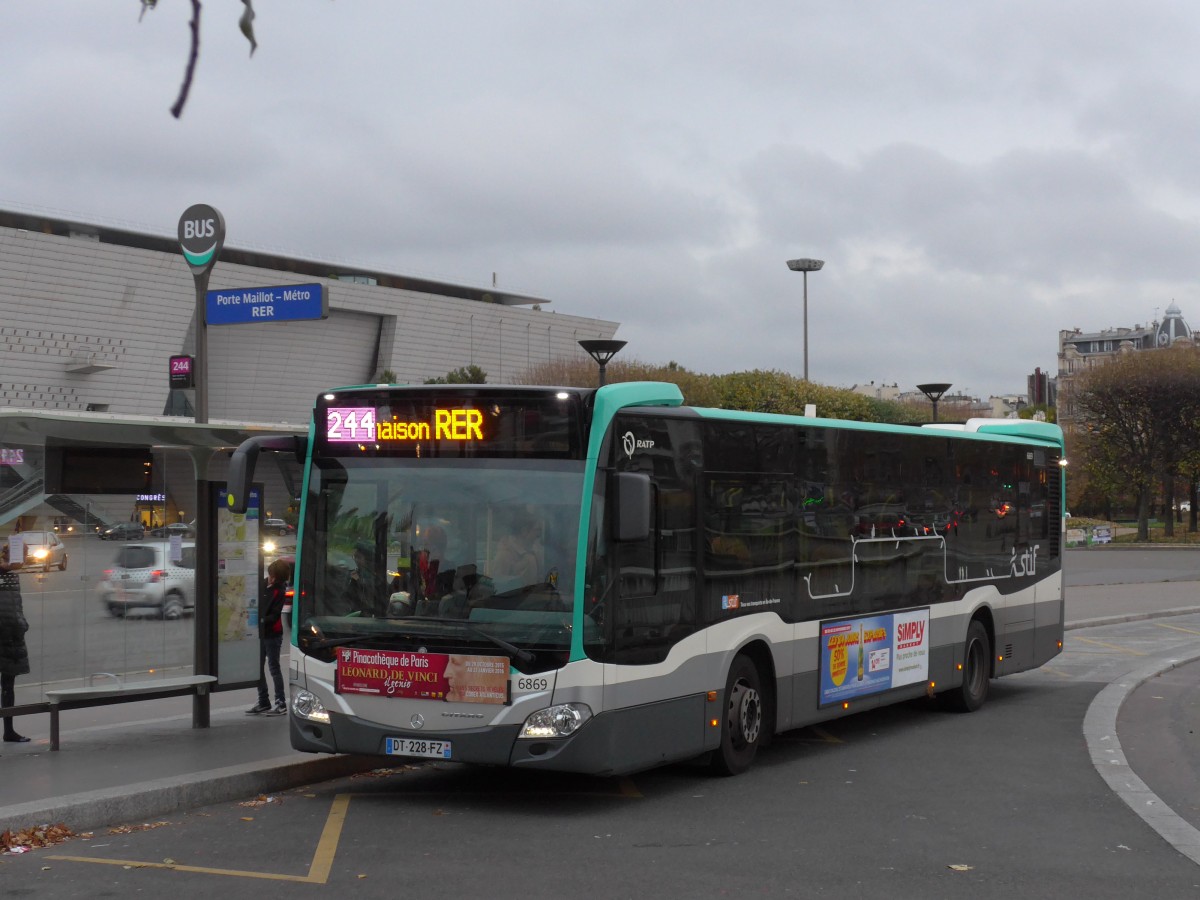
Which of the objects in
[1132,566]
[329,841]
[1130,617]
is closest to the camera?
[329,841]

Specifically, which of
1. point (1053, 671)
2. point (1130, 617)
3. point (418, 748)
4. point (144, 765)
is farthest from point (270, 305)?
point (1130, 617)

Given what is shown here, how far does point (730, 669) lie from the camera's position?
1013cm

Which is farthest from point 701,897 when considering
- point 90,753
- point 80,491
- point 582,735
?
point 80,491

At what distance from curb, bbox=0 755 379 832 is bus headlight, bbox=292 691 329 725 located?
0.51 metres

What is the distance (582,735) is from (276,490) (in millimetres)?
5778

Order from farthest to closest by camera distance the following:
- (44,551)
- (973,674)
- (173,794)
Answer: (973,674) < (44,551) < (173,794)

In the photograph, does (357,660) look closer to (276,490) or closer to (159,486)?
(159,486)

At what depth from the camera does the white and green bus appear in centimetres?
875

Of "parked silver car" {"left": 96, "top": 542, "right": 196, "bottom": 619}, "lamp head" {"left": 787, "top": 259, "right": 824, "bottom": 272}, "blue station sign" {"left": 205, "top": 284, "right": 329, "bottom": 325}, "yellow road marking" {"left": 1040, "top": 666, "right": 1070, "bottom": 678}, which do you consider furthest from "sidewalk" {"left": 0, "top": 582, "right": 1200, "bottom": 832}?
"lamp head" {"left": 787, "top": 259, "right": 824, "bottom": 272}

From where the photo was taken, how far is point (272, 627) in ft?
40.1

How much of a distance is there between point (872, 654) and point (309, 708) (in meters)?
5.17

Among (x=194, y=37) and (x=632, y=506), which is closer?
(x=194, y=37)

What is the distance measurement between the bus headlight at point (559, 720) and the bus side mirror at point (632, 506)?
1090 millimetres

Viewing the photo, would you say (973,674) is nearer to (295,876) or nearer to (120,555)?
(120,555)
